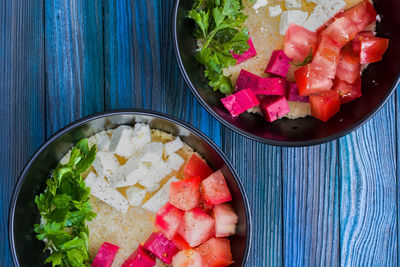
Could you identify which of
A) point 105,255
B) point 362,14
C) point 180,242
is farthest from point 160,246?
point 362,14

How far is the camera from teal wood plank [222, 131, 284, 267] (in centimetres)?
156

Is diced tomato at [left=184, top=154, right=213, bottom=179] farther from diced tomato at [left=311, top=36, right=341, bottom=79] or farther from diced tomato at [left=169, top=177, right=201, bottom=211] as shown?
diced tomato at [left=311, top=36, right=341, bottom=79]

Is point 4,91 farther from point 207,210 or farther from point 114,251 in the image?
point 207,210

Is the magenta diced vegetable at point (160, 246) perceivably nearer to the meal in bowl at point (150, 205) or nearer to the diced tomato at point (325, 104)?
the meal in bowl at point (150, 205)

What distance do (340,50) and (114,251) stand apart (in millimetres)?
1003

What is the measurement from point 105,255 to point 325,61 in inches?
37.3

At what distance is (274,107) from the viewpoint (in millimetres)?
1453

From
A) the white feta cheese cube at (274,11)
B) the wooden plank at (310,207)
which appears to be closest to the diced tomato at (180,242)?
the wooden plank at (310,207)

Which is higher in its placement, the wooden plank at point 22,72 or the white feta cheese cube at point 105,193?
the wooden plank at point 22,72

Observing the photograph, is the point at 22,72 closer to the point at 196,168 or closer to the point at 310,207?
the point at 196,168

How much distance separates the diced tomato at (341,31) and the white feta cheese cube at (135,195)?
0.81m

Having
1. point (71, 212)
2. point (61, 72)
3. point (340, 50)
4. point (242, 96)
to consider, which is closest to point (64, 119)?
point (61, 72)

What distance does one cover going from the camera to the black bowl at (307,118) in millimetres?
1365

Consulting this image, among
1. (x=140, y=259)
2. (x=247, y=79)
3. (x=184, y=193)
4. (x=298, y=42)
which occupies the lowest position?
(x=140, y=259)
